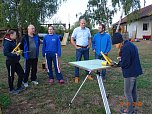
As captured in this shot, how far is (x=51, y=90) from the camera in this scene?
5527 mm

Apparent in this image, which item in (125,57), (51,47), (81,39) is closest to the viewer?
(125,57)

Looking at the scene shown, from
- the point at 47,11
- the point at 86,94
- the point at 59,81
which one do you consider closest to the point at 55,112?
the point at 86,94

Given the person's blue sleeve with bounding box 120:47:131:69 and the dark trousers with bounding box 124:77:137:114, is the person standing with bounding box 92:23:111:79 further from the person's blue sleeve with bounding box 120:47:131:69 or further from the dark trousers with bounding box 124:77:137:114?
the person's blue sleeve with bounding box 120:47:131:69

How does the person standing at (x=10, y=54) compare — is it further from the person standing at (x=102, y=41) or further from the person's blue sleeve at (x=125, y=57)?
the person's blue sleeve at (x=125, y=57)

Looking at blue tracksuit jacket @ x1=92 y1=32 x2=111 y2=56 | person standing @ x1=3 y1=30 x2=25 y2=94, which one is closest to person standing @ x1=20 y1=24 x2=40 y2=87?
person standing @ x1=3 y1=30 x2=25 y2=94

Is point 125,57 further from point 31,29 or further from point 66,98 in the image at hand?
point 31,29

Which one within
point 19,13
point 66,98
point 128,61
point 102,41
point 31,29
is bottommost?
point 66,98

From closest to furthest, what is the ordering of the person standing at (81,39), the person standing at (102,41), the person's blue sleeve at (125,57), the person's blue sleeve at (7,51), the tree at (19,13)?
the person's blue sleeve at (125,57) < the person's blue sleeve at (7,51) < the person standing at (102,41) < the person standing at (81,39) < the tree at (19,13)

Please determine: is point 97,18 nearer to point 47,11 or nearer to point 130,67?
point 47,11

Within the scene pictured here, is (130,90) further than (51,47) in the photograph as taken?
No

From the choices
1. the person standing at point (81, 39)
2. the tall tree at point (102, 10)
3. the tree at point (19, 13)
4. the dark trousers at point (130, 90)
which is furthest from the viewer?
the tall tree at point (102, 10)

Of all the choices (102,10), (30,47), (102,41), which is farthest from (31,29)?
(102,10)

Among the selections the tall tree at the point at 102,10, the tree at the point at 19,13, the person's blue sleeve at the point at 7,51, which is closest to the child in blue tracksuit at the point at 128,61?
the person's blue sleeve at the point at 7,51

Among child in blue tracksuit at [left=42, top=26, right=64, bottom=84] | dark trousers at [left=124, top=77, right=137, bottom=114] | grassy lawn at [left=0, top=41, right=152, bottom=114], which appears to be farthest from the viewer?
child in blue tracksuit at [left=42, top=26, right=64, bottom=84]
